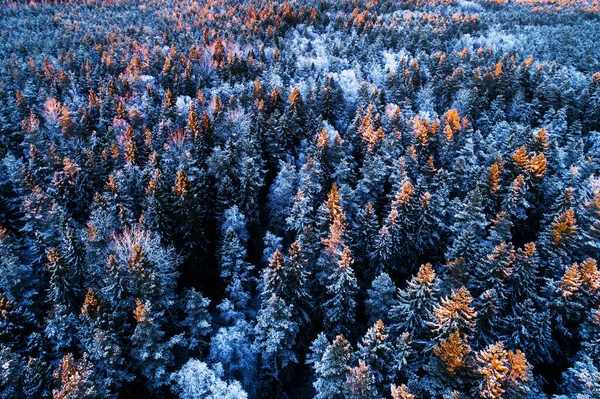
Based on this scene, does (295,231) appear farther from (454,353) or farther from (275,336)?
(454,353)

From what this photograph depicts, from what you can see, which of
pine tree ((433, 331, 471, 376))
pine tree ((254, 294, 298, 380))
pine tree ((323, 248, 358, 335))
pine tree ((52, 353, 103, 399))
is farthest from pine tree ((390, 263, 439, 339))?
pine tree ((52, 353, 103, 399))

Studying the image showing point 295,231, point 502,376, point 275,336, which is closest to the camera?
point 502,376

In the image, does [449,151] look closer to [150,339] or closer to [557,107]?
[557,107]

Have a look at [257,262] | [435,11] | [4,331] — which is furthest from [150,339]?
[435,11]

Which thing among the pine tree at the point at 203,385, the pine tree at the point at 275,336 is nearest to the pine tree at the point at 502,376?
the pine tree at the point at 275,336

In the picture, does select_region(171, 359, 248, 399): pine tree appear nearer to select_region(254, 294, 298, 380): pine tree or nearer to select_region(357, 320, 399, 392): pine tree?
select_region(254, 294, 298, 380): pine tree

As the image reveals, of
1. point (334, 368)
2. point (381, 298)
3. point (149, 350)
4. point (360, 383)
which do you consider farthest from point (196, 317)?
point (381, 298)

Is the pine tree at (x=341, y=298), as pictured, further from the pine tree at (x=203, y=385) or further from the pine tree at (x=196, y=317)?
the pine tree at (x=203, y=385)

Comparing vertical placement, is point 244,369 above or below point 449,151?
below
